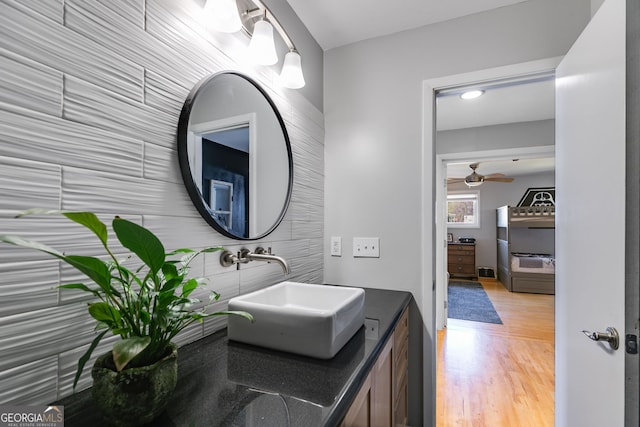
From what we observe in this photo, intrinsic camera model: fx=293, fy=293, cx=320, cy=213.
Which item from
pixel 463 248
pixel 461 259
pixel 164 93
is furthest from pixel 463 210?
pixel 164 93

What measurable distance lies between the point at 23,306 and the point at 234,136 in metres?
0.76

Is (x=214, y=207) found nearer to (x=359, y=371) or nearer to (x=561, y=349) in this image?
(x=359, y=371)

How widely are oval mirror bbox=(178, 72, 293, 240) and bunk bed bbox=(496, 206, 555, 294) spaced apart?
5676 millimetres

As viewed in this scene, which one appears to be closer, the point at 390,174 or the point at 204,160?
the point at 204,160

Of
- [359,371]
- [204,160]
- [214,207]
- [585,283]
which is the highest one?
[204,160]

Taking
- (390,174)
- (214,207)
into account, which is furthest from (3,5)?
(390,174)

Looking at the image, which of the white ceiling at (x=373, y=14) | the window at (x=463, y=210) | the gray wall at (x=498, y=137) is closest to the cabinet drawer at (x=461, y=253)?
the window at (x=463, y=210)

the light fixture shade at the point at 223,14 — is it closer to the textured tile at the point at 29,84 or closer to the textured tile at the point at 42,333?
the textured tile at the point at 29,84

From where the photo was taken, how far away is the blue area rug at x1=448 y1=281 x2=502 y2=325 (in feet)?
12.9

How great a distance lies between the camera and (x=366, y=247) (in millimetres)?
1728

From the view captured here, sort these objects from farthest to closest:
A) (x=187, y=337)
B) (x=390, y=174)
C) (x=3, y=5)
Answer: (x=390, y=174)
(x=187, y=337)
(x=3, y=5)

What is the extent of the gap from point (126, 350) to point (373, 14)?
5.81ft

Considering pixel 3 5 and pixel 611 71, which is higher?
pixel 611 71

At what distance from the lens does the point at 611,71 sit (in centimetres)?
97
